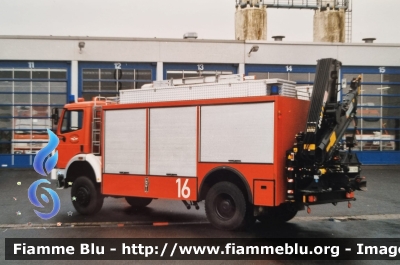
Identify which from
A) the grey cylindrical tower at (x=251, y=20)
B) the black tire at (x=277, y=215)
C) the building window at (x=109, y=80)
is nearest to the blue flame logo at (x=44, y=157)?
the black tire at (x=277, y=215)

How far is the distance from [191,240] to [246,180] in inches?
60.8

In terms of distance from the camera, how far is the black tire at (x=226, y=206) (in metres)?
10.8

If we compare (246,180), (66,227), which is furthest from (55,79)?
(246,180)

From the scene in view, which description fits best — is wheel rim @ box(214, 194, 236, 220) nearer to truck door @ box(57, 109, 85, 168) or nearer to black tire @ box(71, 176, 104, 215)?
Answer: black tire @ box(71, 176, 104, 215)

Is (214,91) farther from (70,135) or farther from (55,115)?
(55,115)

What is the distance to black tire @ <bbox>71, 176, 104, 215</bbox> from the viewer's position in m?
13.3

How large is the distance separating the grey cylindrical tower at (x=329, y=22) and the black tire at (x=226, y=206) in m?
23.0

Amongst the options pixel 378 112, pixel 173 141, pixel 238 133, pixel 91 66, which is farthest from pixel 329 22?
pixel 238 133

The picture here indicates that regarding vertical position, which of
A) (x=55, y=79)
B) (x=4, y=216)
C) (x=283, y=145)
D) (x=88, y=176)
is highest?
(x=55, y=79)

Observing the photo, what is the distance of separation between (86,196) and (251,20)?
20175 millimetres

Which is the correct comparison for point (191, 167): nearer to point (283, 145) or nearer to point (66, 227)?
point (283, 145)

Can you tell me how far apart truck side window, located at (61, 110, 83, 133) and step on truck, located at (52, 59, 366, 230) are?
75cm

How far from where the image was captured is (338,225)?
39.4ft

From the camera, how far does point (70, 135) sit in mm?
14008
